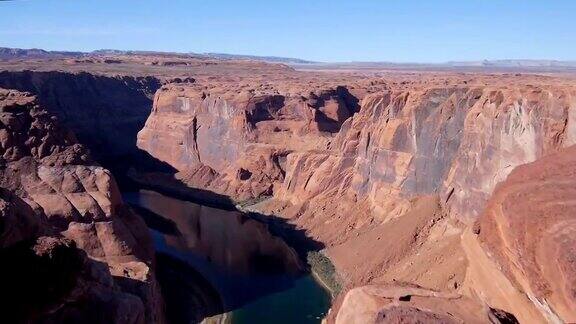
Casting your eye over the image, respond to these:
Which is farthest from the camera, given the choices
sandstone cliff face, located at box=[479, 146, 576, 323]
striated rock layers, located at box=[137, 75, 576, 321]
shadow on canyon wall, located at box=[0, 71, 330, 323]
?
shadow on canyon wall, located at box=[0, 71, 330, 323]

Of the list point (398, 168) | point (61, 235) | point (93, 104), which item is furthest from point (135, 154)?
point (61, 235)

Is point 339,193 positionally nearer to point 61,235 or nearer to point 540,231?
point 61,235

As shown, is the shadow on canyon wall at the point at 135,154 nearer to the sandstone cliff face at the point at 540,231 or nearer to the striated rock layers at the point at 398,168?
the striated rock layers at the point at 398,168

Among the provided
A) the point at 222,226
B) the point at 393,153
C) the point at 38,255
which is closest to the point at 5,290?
the point at 38,255

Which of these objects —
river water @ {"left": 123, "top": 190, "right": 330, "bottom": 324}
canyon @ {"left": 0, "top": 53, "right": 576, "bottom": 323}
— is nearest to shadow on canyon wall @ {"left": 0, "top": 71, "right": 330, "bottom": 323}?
river water @ {"left": 123, "top": 190, "right": 330, "bottom": 324}

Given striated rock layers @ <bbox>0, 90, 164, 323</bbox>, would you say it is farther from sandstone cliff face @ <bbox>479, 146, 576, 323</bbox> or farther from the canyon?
sandstone cliff face @ <bbox>479, 146, 576, 323</bbox>

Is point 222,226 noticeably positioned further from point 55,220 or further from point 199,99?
point 199,99

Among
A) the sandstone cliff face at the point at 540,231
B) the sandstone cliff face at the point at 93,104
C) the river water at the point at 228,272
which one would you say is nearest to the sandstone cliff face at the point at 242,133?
the river water at the point at 228,272
